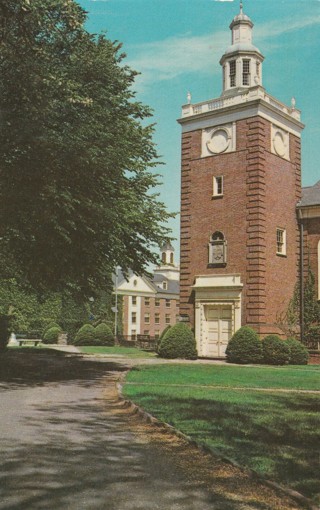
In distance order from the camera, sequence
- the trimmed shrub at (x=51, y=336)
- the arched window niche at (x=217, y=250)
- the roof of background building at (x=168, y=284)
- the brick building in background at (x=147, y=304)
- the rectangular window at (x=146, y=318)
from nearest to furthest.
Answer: the arched window niche at (x=217, y=250), the trimmed shrub at (x=51, y=336), the brick building in background at (x=147, y=304), the rectangular window at (x=146, y=318), the roof of background building at (x=168, y=284)

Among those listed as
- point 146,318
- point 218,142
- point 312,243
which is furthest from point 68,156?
point 146,318

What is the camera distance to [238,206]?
32.8 m

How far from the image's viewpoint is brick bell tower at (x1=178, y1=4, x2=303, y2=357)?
3188cm

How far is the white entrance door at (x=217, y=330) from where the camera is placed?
32.7m

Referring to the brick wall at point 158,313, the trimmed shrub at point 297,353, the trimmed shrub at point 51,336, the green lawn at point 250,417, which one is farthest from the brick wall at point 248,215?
the brick wall at point 158,313

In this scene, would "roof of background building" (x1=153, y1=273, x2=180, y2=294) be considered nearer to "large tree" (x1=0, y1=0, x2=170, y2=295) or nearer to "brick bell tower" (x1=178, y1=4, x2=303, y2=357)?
"brick bell tower" (x1=178, y1=4, x2=303, y2=357)

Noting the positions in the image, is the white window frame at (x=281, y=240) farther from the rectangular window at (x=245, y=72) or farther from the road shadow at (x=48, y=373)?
the road shadow at (x=48, y=373)

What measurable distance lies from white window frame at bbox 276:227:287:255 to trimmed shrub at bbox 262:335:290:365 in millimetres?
6415

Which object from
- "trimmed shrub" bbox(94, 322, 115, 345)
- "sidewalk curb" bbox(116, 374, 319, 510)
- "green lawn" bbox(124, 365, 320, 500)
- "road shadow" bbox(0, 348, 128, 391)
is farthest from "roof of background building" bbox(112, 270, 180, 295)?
"sidewalk curb" bbox(116, 374, 319, 510)

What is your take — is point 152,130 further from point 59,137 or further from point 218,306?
point 218,306

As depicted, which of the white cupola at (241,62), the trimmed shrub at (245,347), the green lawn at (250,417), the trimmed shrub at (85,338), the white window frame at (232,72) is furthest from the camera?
the trimmed shrub at (85,338)

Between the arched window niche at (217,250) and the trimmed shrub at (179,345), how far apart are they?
4275 millimetres

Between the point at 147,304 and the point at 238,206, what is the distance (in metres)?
53.2

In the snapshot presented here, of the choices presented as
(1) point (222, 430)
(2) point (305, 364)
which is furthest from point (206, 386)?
(2) point (305, 364)
